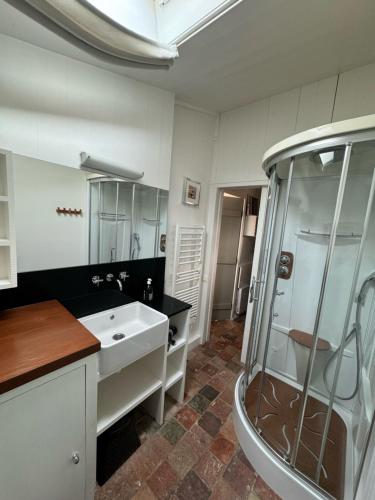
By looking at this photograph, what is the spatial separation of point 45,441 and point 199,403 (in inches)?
47.6

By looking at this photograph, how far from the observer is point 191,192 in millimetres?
2109

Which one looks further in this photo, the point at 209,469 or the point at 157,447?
the point at 157,447

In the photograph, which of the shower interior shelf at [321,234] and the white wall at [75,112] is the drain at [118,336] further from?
the shower interior shelf at [321,234]

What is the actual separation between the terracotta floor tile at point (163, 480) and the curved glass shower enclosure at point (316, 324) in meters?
0.57

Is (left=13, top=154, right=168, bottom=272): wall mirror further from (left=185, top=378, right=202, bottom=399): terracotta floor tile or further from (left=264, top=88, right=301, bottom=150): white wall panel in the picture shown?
(left=185, top=378, right=202, bottom=399): terracotta floor tile

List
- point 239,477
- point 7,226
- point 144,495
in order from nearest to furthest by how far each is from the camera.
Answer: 1. point 7,226
2. point 144,495
3. point 239,477

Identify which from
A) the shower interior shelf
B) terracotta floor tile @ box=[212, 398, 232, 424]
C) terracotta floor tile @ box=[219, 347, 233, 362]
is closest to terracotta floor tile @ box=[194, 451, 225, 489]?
terracotta floor tile @ box=[212, 398, 232, 424]

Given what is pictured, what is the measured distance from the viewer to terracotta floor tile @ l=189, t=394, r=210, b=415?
1.67 m

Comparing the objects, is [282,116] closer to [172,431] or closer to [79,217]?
[79,217]

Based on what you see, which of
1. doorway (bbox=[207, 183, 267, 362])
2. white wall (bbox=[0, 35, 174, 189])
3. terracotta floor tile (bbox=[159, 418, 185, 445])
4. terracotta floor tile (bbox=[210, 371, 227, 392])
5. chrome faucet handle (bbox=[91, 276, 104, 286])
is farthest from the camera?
doorway (bbox=[207, 183, 267, 362])

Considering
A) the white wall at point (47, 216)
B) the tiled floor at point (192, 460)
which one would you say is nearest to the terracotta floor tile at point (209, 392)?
the tiled floor at point (192, 460)

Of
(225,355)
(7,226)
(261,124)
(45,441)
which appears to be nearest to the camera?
(45,441)

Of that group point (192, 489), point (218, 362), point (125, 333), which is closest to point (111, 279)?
point (125, 333)

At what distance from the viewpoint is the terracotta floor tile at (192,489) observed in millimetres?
1140
